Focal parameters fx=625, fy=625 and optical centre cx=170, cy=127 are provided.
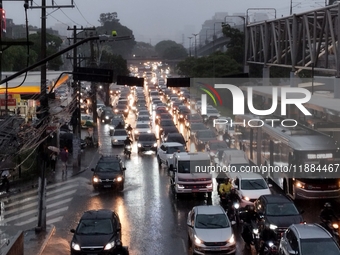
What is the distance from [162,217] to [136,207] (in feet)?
7.09

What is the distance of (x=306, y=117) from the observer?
2541 cm

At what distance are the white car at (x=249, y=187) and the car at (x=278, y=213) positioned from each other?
317cm

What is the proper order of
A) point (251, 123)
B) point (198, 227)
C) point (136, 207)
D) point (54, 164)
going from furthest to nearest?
point (54, 164) → point (251, 123) → point (136, 207) → point (198, 227)

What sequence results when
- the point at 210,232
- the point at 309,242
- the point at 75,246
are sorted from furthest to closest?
the point at 210,232, the point at 75,246, the point at 309,242

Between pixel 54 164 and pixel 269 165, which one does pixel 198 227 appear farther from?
pixel 54 164

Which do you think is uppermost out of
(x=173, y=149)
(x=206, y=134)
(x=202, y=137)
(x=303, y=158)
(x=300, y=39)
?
(x=300, y=39)

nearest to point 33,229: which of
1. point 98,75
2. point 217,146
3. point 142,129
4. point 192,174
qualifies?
point 98,75

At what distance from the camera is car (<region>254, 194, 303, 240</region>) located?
17.5m

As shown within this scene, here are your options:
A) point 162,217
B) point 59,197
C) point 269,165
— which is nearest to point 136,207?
point 162,217

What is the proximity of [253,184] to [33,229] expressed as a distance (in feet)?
26.5

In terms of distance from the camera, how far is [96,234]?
17031mm

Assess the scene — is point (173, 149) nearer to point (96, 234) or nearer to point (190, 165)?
point (190, 165)

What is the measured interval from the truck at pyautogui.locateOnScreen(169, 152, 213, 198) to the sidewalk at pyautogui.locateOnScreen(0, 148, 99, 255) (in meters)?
6.16

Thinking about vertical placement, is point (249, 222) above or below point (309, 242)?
below
